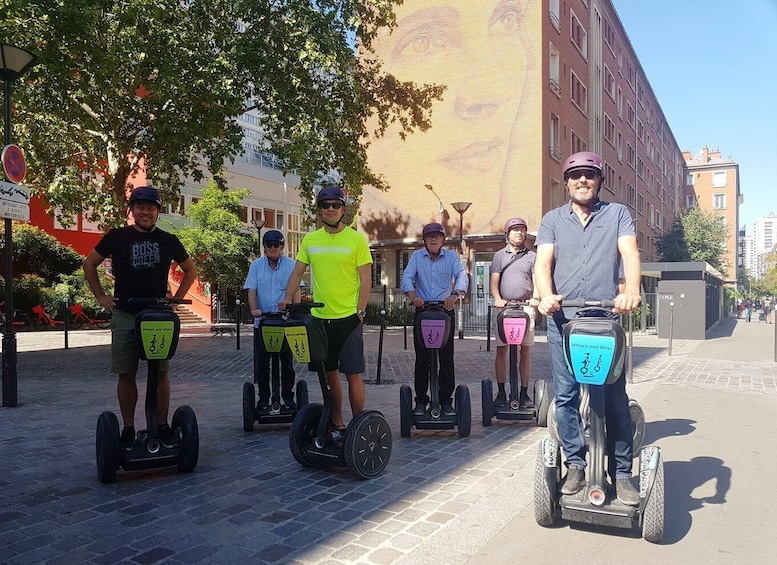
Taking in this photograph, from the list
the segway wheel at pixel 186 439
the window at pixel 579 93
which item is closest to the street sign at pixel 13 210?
the segway wheel at pixel 186 439

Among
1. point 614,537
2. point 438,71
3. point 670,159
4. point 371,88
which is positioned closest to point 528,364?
point 614,537

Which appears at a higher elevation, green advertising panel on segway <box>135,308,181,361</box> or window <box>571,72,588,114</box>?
window <box>571,72,588,114</box>

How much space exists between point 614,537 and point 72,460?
4.00 meters

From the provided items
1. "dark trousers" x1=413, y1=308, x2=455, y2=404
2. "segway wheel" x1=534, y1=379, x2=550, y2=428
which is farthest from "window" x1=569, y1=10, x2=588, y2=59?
"dark trousers" x1=413, y1=308, x2=455, y2=404

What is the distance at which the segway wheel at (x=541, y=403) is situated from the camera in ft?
20.6

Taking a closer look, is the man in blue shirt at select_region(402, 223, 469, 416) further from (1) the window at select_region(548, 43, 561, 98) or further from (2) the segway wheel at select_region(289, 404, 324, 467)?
(1) the window at select_region(548, 43, 561, 98)

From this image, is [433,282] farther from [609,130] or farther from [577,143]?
[609,130]

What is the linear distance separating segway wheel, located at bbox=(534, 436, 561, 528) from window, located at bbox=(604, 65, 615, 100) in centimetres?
4174

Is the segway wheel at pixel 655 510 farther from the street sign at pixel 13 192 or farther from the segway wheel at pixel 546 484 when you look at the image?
the street sign at pixel 13 192

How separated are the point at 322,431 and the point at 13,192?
576cm

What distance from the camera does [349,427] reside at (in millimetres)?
4398

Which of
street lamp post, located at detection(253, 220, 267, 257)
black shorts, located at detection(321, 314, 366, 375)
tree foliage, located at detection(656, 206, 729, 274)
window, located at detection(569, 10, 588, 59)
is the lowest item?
black shorts, located at detection(321, 314, 366, 375)

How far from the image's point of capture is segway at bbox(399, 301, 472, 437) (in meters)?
5.49

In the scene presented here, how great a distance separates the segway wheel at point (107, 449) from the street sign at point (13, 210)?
4708 mm
